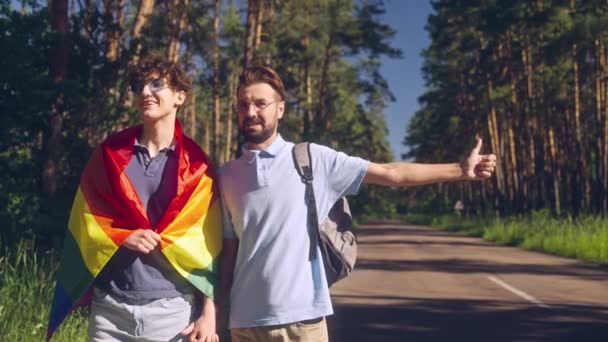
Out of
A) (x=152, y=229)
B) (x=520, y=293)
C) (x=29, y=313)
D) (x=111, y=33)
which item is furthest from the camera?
(x=111, y=33)

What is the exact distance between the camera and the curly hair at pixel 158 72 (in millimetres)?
3582

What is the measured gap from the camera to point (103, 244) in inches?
135

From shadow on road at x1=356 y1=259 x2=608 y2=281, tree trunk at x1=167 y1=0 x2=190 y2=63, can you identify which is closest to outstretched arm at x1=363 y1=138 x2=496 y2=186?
shadow on road at x1=356 y1=259 x2=608 y2=281

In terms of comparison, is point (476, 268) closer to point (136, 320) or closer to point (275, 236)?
point (275, 236)

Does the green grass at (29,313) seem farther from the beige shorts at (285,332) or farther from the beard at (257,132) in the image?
the beard at (257,132)

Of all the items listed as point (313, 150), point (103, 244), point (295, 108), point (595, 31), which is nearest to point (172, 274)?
point (103, 244)

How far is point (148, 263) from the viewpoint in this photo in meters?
3.45

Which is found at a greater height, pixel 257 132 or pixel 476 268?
pixel 257 132

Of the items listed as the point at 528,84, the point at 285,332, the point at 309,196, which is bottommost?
the point at 285,332

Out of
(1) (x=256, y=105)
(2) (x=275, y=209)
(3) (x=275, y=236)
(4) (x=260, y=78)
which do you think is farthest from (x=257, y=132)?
(3) (x=275, y=236)

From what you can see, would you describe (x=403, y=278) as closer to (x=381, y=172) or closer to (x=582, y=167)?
(x=381, y=172)

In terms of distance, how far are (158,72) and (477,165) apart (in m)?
1.40

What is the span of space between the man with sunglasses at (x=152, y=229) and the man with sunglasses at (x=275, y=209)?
4.9 inches

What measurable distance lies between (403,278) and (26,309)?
10340 mm
